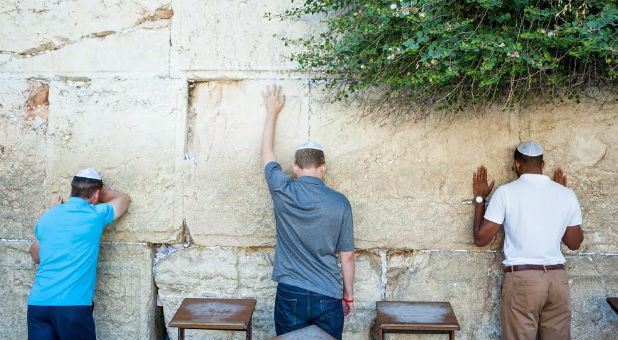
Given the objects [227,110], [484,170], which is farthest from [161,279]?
[484,170]

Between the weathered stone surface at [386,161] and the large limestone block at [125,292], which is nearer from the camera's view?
the weathered stone surface at [386,161]

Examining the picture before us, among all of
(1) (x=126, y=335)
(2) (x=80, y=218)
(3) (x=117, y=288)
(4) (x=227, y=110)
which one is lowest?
(1) (x=126, y=335)

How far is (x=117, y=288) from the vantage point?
148 inches

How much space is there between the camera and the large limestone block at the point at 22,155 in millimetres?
3789

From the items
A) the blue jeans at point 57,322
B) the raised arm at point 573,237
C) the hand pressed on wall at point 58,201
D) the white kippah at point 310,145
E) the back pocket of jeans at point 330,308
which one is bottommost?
the blue jeans at point 57,322

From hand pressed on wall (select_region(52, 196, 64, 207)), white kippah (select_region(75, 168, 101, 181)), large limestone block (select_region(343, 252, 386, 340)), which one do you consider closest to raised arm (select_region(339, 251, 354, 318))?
large limestone block (select_region(343, 252, 386, 340))

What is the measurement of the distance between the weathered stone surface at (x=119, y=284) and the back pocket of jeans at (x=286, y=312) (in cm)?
109

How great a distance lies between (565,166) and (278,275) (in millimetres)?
2077

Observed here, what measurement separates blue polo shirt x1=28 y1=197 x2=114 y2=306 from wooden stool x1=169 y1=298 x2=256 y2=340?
2.03 feet

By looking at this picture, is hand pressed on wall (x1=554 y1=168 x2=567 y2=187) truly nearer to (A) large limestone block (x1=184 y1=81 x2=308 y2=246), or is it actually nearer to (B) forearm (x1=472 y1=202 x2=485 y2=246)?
(B) forearm (x1=472 y1=202 x2=485 y2=246)

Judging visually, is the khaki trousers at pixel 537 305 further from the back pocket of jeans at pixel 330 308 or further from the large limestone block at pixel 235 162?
the large limestone block at pixel 235 162

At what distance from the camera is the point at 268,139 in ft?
11.6

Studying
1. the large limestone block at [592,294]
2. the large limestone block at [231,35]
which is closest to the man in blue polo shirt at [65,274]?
the large limestone block at [231,35]

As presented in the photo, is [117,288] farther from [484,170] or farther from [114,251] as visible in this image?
[484,170]
